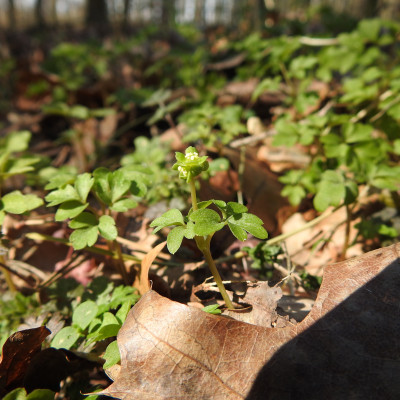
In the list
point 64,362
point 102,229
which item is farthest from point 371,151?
point 64,362

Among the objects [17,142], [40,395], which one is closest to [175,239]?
[40,395]

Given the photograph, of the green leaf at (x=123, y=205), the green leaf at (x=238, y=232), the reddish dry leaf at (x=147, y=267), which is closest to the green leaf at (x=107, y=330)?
the reddish dry leaf at (x=147, y=267)

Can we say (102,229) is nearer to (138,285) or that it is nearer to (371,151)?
(138,285)

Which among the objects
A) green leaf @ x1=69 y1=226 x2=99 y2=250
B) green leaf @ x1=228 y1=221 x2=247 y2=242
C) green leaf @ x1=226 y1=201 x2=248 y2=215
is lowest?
green leaf @ x1=69 y1=226 x2=99 y2=250

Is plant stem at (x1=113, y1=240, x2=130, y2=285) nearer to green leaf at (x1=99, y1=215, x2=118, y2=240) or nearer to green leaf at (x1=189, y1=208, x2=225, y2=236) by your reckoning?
green leaf at (x1=99, y1=215, x2=118, y2=240)

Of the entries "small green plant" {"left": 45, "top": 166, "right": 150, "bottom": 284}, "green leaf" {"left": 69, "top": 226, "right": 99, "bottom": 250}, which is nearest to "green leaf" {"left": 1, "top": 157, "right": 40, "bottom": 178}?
"small green plant" {"left": 45, "top": 166, "right": 150, "bottom": 284}

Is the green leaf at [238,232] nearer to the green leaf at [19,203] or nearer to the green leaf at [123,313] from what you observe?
the green leaf at [123,313]

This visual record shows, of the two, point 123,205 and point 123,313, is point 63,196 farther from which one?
point 123,313
